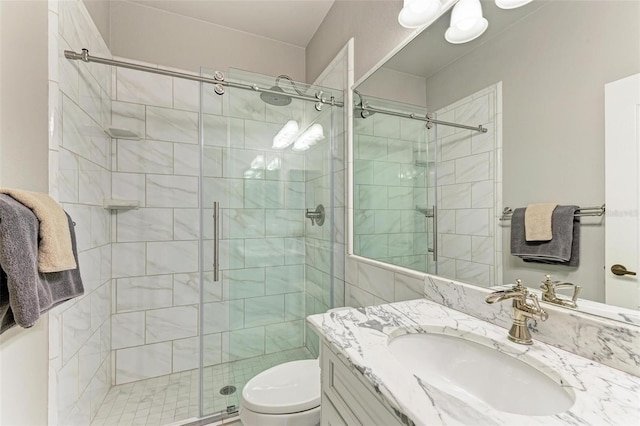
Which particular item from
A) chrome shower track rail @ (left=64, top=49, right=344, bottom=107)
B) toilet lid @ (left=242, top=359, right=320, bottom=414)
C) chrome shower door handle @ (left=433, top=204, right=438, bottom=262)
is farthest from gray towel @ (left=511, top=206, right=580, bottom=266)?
chrome shower track rail @ (left=64, top=49, right=344, bottom=107)

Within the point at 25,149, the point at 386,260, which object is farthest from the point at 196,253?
the point at 386,260

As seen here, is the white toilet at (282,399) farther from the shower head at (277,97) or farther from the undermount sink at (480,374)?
the shower head at (277,97)

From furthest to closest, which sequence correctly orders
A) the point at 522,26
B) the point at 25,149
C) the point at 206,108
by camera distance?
1. the point at 206,108
2. the point at 25,149
3. the point at 522,26

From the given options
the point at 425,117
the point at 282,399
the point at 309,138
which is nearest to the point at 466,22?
the point at 425,117

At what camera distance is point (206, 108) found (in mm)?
1636

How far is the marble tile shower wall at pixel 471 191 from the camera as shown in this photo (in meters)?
0.92

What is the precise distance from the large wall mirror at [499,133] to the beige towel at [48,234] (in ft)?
4.43

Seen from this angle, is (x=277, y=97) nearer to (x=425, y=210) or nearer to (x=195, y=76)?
(x=195, y=76)

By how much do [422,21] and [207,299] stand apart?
1754 mm

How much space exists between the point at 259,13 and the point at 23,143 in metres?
1.75

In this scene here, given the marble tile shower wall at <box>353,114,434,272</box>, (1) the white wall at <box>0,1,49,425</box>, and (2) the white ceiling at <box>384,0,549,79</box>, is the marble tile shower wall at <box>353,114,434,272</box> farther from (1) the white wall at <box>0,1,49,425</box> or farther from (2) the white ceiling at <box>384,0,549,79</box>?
(1) the white wall at <box>0,1,49,425</box>

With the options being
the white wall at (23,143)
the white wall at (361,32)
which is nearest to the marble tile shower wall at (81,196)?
the white wall at (23,143)

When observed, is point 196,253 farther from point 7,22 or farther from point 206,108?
point 7,22

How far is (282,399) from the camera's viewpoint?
3.96ft
